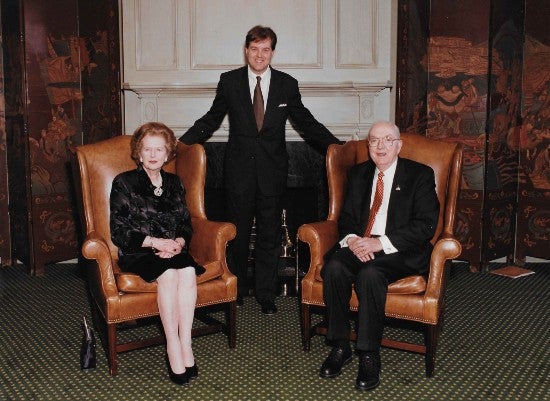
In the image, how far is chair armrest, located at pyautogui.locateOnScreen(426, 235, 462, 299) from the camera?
10.2 feet

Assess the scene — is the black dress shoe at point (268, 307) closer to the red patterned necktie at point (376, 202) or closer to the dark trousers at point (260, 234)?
the dark trousers at point (260, 234)

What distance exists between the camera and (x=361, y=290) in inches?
121

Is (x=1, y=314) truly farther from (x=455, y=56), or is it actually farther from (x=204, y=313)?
(x=455, y=56)

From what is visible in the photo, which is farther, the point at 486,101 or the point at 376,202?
the point at 486,101

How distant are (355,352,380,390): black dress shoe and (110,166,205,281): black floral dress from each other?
0.91 m

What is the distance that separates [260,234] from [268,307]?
1.50ft

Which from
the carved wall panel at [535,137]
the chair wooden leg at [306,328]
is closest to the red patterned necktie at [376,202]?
the chair wooden leg at [306,328]

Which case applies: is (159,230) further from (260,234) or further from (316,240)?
(260,234)

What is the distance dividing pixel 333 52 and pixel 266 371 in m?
3.00

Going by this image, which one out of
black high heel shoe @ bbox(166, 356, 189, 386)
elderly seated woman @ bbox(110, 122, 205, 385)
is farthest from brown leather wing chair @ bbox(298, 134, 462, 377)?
black high heel shoe @ bbox(166, 356, 189, 386)

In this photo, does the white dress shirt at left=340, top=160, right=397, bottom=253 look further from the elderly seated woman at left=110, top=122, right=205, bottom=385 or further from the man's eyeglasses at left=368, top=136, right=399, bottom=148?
the elderly seated woman at left=110, top=122, right=205, bottom=385

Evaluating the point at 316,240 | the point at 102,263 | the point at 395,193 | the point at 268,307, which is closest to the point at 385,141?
the point at 395,193

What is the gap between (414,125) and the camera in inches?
207

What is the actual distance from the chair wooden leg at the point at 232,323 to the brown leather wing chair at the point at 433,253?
0.36m
